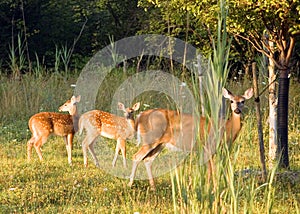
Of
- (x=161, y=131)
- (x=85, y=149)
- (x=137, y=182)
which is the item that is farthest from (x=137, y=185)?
(x=85, y=149)

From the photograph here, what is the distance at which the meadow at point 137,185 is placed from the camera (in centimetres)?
462

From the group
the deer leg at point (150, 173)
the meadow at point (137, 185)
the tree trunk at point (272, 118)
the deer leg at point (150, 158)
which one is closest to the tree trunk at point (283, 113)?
the meadow at point (137, 185)

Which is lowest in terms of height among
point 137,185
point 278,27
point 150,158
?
point 137,185

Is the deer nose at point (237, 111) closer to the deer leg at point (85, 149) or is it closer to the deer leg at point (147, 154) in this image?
the deer leg at point (147, 154)

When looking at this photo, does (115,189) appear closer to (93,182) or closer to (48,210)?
(93,182)

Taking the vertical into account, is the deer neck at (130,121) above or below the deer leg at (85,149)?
above

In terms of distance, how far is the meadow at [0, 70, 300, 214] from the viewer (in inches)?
182

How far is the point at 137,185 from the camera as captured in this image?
324 inches

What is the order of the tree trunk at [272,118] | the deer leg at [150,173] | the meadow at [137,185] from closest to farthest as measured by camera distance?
the meadow at [137,185] < the deer leg at [150,173] < the tree trunk at [272,118]

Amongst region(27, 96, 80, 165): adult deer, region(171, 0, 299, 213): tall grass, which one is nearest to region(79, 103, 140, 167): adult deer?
region(27, 96, 80, 165): adult deer

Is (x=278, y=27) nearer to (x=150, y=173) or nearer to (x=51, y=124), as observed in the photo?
(x=150, y=173)

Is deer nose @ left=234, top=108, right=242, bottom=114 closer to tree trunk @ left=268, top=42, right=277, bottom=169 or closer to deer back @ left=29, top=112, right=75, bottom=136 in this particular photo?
tree trunk @ left=268, top=42, right=277, bottom=169

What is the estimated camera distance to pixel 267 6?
26.3 feet

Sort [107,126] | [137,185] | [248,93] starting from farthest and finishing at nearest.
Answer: [107,126] → [248,93] → [137,185]
